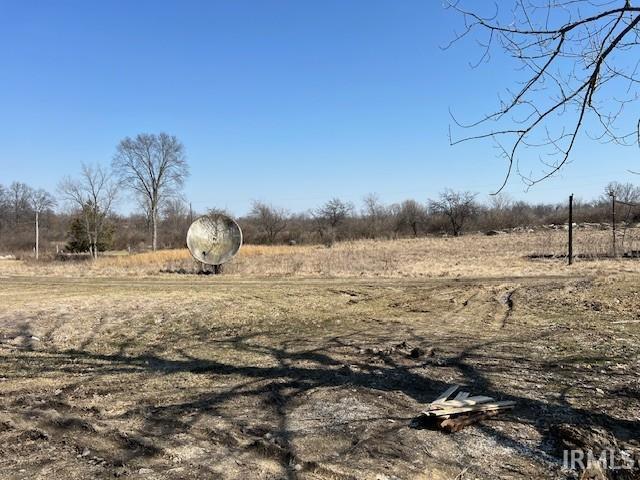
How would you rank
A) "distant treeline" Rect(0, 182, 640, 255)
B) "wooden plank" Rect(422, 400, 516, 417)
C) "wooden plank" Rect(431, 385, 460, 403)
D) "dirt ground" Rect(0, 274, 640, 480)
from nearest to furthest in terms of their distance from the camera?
"dirt ground" Rect(0, 274, 640, 480) → "wooden plank" Rect(422, 400, 516, 417) → "wooden plank" Rect(431, 385, 460, 403) → "distant treeline" Rect(0, 182, 640, 255)

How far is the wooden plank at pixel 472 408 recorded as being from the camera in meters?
4.92

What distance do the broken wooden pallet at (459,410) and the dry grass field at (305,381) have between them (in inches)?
4.6

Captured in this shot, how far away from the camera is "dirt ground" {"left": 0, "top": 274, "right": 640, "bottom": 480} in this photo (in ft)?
13.6

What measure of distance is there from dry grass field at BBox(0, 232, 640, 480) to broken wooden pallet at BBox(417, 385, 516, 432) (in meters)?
0.12

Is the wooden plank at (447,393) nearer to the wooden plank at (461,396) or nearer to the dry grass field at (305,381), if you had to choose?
the wooden plank at (461,396)

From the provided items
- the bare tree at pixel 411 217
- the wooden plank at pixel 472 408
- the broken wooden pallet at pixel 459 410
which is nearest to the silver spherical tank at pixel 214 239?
the broken wooden pallet at pixel 459 410

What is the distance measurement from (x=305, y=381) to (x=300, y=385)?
19 cm

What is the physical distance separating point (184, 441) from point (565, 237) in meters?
43.2

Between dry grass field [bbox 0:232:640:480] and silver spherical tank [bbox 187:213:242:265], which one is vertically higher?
silver spherical tank [bbox 187:213:242:265]

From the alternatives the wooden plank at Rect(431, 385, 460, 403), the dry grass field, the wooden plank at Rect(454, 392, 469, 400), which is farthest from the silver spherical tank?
the wooden plank at Rect(454, 392, 469, 400)

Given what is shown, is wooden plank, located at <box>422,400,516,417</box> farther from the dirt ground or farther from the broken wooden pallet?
the dirt ground

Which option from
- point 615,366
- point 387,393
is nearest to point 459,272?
point 615,366

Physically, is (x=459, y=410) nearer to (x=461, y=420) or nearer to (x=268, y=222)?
(x=461, y=420)

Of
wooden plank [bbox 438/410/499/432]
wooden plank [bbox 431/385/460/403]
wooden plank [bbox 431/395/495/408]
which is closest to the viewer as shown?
wooden plank [bbox 438/410/499/432]
